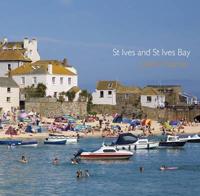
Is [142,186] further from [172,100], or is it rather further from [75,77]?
[172,100]

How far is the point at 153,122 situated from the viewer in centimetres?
10344

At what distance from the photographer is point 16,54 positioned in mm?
104562

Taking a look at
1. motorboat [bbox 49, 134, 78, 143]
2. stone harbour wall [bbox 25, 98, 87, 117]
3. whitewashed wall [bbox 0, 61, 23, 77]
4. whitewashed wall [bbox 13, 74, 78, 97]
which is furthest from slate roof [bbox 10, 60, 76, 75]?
motorboat [bbox 49, 134, 78, 143]

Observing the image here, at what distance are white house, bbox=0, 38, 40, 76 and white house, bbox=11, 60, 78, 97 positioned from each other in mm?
2423

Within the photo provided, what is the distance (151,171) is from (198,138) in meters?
29.2

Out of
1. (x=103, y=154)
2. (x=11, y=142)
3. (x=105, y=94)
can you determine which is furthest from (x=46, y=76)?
(x=103, y=154)

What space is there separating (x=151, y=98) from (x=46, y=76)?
17714 mm

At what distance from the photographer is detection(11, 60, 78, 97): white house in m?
97.9

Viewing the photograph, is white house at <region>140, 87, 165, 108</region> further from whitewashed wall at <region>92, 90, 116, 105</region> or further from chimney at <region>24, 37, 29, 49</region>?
chimney at <region>24, 37, 29, 49</region>

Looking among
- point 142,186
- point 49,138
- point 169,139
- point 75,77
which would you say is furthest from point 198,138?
point 142,186

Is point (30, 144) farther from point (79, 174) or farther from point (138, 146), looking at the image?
point (79, 174)

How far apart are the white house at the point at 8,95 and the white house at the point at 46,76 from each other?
377 centimetres

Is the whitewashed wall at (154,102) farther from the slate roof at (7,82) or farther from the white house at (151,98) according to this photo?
the slate roof at (7,82)

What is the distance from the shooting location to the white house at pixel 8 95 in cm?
9306
